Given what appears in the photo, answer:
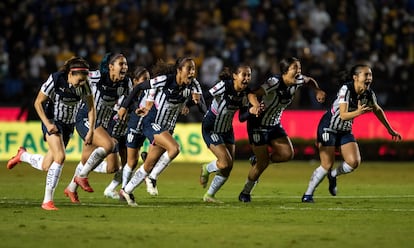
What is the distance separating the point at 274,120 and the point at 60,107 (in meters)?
3.40

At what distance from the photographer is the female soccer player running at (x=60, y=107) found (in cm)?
1470

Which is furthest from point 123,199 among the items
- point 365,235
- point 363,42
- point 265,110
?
point 363,42

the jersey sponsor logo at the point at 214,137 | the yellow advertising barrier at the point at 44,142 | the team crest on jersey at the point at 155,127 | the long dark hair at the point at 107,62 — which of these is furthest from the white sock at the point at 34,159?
the yellow advertising barrier at the point at 44,142

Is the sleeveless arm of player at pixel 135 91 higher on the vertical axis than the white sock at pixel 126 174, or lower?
higher

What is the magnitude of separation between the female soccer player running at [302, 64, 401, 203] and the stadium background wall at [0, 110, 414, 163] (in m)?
10.3

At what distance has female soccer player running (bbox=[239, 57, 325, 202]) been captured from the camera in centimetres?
1647

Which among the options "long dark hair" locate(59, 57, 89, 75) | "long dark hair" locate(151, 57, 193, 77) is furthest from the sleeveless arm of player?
"long dark hair" locate(59, 57, 89, 75)

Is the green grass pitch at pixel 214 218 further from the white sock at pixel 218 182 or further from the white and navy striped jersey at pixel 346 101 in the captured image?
the white and navy striped jersey at pixel 346 101

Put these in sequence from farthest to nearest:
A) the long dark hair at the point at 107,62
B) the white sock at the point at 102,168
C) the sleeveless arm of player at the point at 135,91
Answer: the white sock at the point at 102,168 < the long dark hair at the point at 107,62 < the sleeveless arm of player at the point at 135,91

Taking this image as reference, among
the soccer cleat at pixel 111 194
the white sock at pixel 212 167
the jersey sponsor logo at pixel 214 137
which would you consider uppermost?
the jersey sponsor logo at pixel 214 137

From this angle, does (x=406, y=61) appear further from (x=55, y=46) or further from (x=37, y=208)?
(x=37, y=208)

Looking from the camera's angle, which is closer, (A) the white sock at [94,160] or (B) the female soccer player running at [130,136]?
(A) the white sock at [94,160]

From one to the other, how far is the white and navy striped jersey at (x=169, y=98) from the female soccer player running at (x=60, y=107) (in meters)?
1.25

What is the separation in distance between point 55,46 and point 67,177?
7729mm
